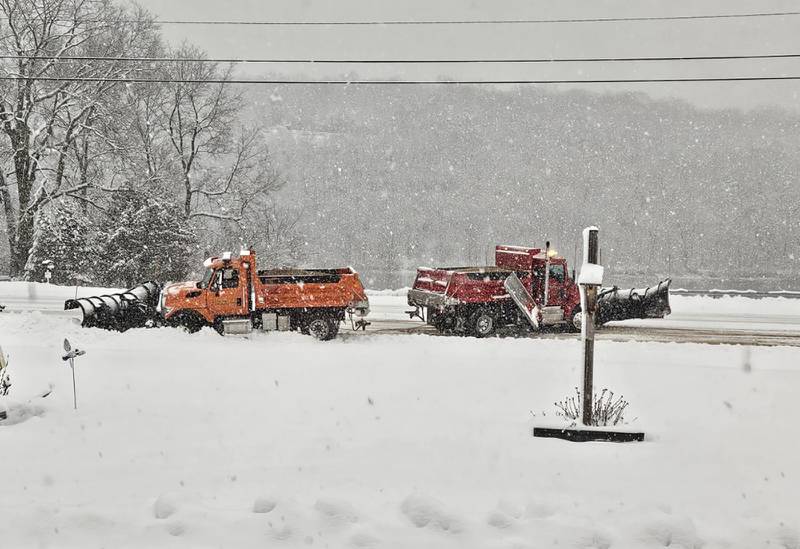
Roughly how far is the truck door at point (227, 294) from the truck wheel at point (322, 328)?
176 centimetres

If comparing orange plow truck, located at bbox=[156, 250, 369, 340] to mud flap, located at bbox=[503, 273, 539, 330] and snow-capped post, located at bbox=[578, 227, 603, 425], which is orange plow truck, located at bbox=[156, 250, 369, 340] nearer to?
mud flap, located at bbox=[503, 273, 539, 330]

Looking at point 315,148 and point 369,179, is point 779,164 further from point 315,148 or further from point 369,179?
point 315,148

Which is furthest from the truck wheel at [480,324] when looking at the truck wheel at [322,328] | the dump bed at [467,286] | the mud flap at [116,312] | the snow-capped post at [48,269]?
the snow-capped post at [48,269]

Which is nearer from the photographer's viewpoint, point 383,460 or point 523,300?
point 383,460

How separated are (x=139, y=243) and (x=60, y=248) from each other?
3404mm

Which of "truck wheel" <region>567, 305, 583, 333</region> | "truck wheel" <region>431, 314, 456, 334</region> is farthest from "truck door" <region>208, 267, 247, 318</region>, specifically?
"truck wheel" <region>567, 305, 583, 333</region>

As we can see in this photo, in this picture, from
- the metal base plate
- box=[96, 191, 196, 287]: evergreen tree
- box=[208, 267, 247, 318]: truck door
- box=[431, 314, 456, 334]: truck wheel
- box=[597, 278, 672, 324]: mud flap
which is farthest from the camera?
box=[96, 191, 196, 287]: evergreen tree

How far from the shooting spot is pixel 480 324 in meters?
18.1

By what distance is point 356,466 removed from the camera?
21.9 feet

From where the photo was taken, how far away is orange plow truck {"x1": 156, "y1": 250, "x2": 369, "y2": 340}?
54.8 feet

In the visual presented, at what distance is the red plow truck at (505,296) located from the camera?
17.9 m

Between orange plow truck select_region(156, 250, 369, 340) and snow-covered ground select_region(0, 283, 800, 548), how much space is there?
454cm

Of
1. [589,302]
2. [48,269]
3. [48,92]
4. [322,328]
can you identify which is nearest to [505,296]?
[322,328]

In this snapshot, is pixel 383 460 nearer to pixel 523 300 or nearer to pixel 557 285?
pixel 523 300
